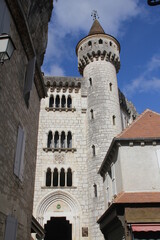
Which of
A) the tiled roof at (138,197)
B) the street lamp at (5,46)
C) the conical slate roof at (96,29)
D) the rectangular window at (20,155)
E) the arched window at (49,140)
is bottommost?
the tiled roof at (138,197)

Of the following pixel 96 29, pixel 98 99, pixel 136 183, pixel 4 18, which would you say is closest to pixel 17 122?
pixel 4 18

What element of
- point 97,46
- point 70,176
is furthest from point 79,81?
point 70,176

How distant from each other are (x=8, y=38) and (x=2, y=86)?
210 cm

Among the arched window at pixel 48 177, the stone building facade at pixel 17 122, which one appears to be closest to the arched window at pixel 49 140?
the arched window at pixel 48 177

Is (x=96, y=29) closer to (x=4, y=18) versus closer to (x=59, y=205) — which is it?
(x=59, y=205)

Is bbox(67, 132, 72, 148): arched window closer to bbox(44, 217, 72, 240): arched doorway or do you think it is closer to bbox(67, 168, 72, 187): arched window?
bbox(67, 168, 72, 187): arched window

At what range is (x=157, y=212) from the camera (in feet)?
32.7

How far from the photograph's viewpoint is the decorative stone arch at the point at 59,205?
2033cm

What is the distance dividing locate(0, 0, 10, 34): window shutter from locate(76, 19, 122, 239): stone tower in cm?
1522

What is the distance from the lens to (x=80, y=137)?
23.5m

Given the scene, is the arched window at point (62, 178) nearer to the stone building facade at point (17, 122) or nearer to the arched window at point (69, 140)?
the arched window at point (69, 140)

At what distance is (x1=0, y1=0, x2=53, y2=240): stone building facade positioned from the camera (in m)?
6.88

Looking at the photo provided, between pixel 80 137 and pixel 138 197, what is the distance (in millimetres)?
13371

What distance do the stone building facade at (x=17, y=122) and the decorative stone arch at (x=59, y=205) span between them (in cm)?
1130
